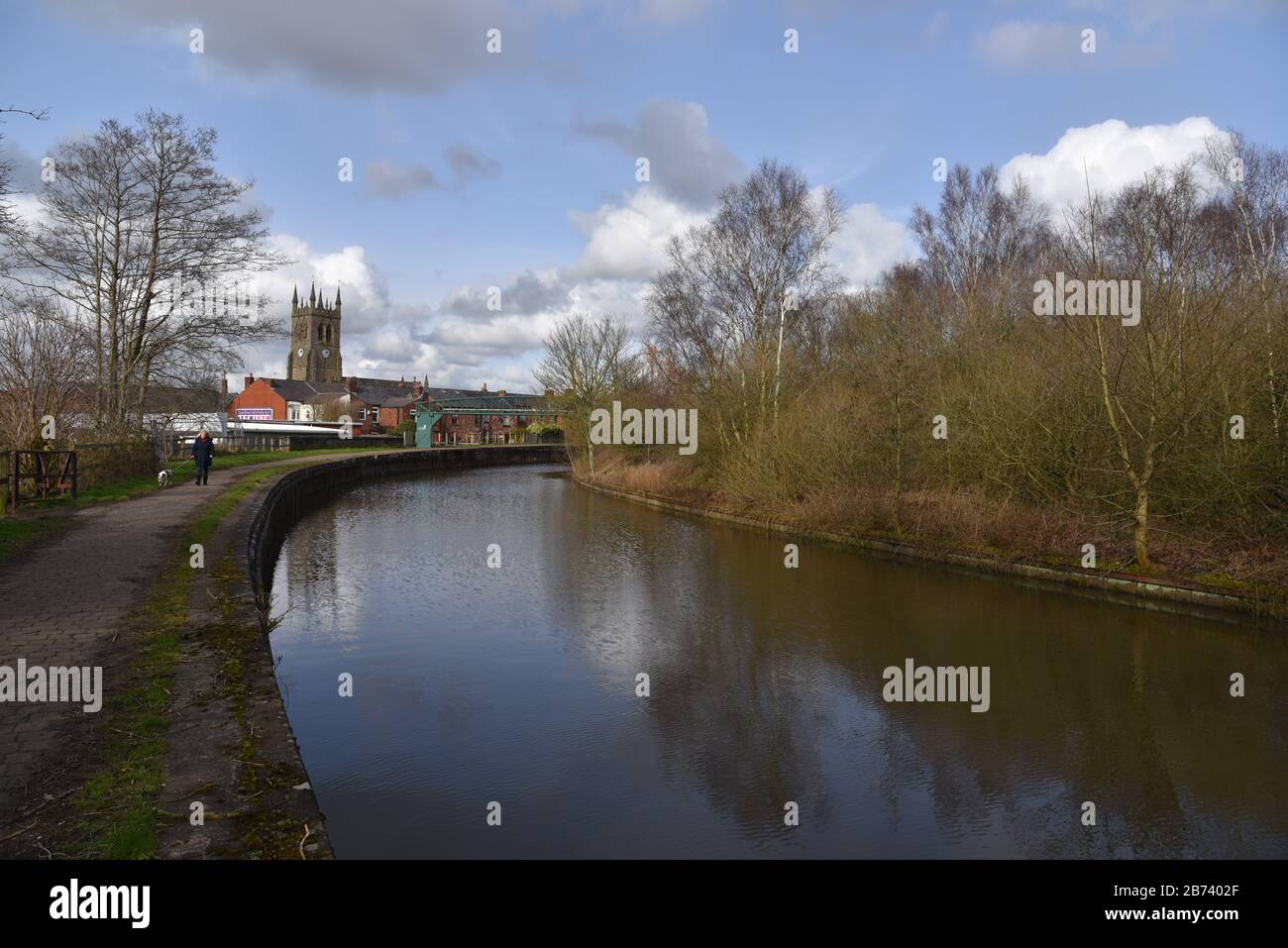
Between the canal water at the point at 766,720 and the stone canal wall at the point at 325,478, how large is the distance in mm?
1013

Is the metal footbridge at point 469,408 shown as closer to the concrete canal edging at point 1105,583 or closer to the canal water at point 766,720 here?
the concrete canal edging at point 1105,583

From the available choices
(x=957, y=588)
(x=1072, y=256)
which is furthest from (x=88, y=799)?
(x=1072, y=256)

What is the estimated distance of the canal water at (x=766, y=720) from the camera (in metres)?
5.95

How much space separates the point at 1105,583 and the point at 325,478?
29.3m

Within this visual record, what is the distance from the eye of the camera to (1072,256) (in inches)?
629

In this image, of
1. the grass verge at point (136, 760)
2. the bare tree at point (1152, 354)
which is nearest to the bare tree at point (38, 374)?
the grass verge at point (136, 760)

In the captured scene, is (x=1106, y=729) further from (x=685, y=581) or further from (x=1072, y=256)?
(x=1072, y=256)

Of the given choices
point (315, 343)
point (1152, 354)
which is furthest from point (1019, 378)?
point (315, 343)

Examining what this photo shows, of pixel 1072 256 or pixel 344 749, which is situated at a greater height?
pixel 1072 256
